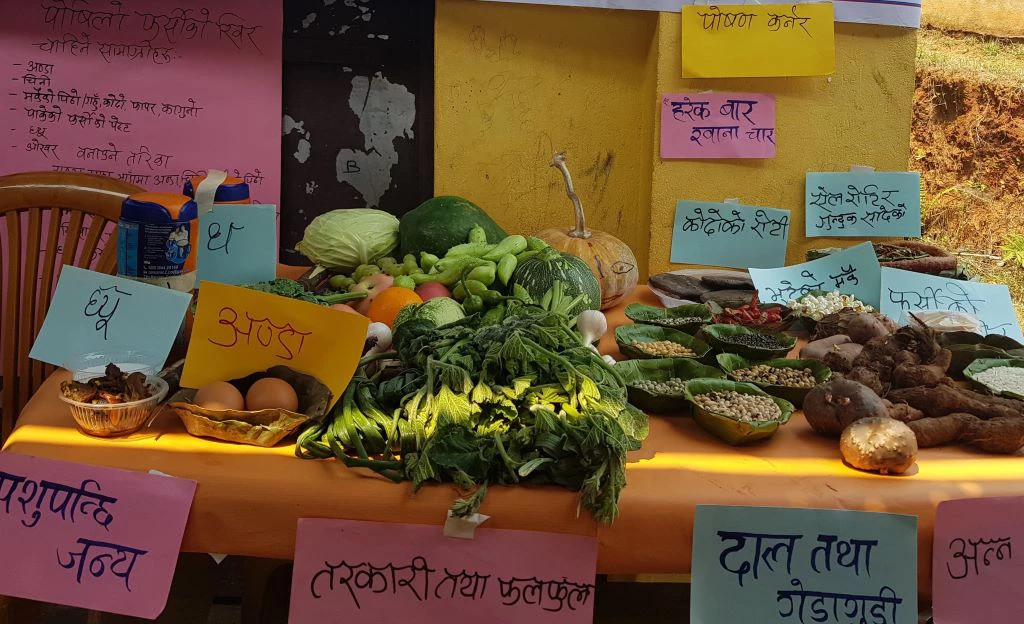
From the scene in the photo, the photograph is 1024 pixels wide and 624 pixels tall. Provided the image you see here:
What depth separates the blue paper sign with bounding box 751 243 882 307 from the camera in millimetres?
2178

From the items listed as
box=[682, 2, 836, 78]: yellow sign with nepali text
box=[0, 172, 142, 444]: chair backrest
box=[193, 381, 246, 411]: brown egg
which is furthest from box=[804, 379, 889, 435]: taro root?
box=[0, 172, 142, 444]: chair backrest

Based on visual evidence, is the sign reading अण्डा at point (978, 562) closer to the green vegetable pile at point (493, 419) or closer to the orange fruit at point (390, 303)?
the green vegetable pile at point (493, 419)

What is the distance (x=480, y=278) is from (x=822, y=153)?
1.31m

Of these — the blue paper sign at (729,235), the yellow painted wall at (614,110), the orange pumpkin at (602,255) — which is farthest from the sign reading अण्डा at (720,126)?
the orange pumpkin at (602,255)

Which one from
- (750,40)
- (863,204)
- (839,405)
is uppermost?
(750,40)

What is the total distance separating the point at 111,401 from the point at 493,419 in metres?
0.58

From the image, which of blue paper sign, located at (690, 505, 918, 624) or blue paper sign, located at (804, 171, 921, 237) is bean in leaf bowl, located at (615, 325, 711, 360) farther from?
→ blue paper sign, located at (804, 171, 921, 237)

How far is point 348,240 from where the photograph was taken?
2297mm

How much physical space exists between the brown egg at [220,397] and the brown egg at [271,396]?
0.05ft

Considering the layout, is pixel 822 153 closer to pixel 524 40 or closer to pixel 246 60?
pixel 524 40

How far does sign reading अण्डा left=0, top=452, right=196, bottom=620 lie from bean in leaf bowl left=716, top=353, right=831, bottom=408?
3.17 ft

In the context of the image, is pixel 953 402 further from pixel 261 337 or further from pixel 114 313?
pixel 114 313

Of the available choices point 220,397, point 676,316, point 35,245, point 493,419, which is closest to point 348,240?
point 35,245

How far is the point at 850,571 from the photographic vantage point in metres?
1.24
